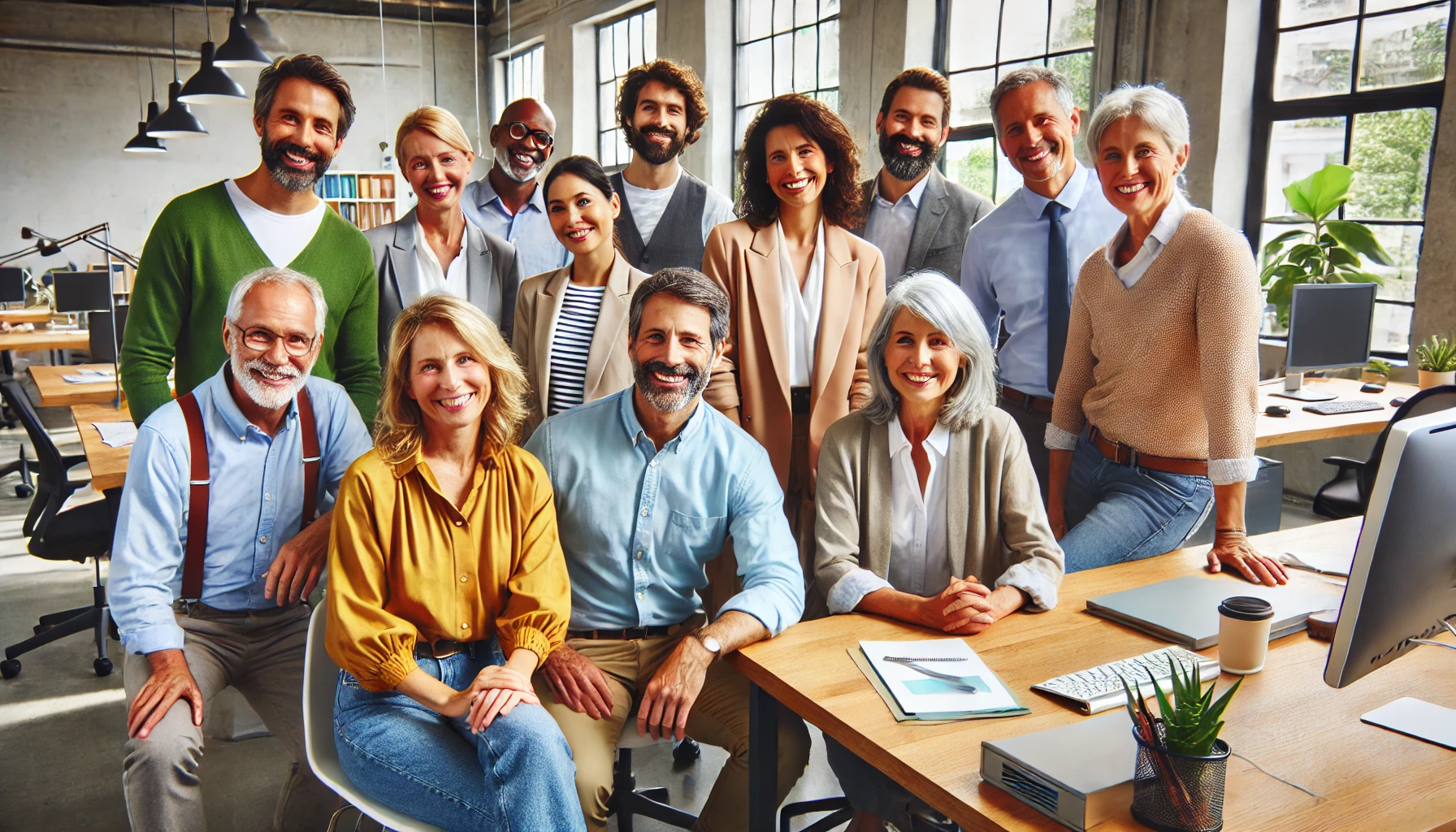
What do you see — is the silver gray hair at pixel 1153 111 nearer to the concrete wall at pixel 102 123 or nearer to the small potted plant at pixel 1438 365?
the small potted plant at pixel 1438 365

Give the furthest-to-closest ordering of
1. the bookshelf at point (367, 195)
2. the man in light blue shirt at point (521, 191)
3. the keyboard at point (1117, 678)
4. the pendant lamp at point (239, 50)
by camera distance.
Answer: the bookshelf at point (367, 195) < the pendant lamp at point (239, 50) < the man in light blue shirt at point (521, 191) < the keyboard at point (1117, 678)

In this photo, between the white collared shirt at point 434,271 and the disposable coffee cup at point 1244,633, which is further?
the white collared shirt at point 434,271

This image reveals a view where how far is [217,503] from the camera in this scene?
219 cm

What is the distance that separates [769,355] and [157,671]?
1.56m

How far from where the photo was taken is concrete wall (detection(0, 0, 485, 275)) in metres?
11.0

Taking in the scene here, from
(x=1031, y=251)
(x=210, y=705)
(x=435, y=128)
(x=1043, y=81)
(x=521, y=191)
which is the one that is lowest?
(x=210, y=705)

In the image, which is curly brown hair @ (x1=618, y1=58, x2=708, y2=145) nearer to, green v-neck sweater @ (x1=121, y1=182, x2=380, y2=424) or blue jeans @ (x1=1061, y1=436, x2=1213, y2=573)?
green v-neck sweater @ (x1=121, y1=182, x2=380, y2=424)

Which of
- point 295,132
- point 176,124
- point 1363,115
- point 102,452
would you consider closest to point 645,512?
point 295,132

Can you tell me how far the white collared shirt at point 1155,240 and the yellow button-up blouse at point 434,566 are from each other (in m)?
1.40

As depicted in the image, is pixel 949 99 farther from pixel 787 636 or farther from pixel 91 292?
pixel 91 292

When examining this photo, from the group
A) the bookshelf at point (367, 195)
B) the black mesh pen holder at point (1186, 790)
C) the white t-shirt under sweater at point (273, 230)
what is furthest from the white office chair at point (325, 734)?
the bookshelf at point (367, 195)

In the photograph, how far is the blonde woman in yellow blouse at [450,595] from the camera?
1799 mm

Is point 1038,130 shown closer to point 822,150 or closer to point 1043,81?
point 1043,81

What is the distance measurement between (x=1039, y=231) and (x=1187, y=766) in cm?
203
